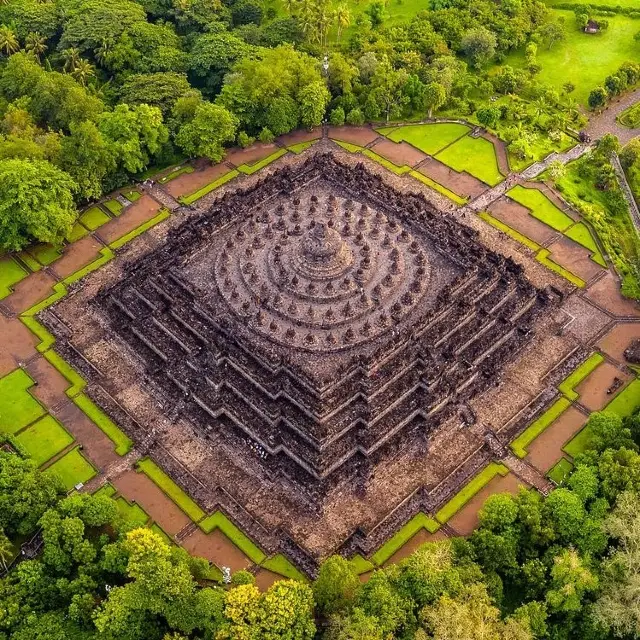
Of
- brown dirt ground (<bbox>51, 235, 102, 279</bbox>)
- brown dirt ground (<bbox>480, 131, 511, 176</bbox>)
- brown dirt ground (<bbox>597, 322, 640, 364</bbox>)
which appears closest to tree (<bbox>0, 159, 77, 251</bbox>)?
brown dirt ground (<bbox>51, 235, 102, 279</bbox>)

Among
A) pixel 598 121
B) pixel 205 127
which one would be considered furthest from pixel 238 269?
pixel 598 121

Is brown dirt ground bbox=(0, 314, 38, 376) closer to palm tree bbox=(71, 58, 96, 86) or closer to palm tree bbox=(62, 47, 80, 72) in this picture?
palm tree bbox=(71, 58, 96, 86)

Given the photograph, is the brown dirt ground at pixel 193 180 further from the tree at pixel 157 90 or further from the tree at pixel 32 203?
the tree at pixel 32 203

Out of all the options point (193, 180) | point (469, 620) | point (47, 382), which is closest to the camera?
point (469, 620)

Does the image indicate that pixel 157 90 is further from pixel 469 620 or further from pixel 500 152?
pixel 469 620

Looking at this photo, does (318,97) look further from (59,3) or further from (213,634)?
(213,634)

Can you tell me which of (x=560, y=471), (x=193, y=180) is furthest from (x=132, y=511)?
(x=193, y=180)
